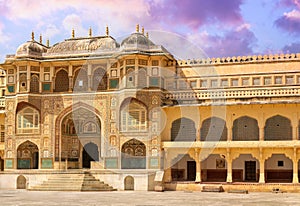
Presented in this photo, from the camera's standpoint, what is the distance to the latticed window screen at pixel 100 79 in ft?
113

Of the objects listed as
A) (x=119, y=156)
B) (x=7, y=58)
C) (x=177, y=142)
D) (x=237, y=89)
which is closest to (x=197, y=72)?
(x=237, y=89)

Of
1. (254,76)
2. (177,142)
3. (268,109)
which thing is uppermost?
(254,76)

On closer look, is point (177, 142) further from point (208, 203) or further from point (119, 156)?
point (208, 203)

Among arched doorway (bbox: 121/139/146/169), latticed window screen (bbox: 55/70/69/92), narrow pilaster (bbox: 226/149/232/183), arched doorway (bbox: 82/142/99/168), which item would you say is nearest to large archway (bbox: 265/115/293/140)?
narrow pilaster (bbox: 226/149/232/183)

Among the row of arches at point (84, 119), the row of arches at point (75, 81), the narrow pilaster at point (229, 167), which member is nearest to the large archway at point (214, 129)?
the narrow pilaster at point (229, 167)

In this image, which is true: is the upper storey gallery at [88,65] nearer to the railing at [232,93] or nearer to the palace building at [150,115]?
the palace building at [150,115]

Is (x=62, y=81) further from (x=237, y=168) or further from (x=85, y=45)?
(x=237, y=168)

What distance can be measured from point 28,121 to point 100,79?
533 cm

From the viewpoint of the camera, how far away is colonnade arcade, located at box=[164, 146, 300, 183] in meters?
30.8

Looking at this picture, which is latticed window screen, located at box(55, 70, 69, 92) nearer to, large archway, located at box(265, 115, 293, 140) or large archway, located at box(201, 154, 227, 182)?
large archway, located at box(201, 154, 227, 182)

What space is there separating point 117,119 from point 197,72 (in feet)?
19.5

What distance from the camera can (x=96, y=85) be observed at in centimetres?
3453

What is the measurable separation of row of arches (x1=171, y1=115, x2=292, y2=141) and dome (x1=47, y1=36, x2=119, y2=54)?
6.77 meters

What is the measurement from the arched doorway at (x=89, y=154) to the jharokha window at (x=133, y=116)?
4.21m
